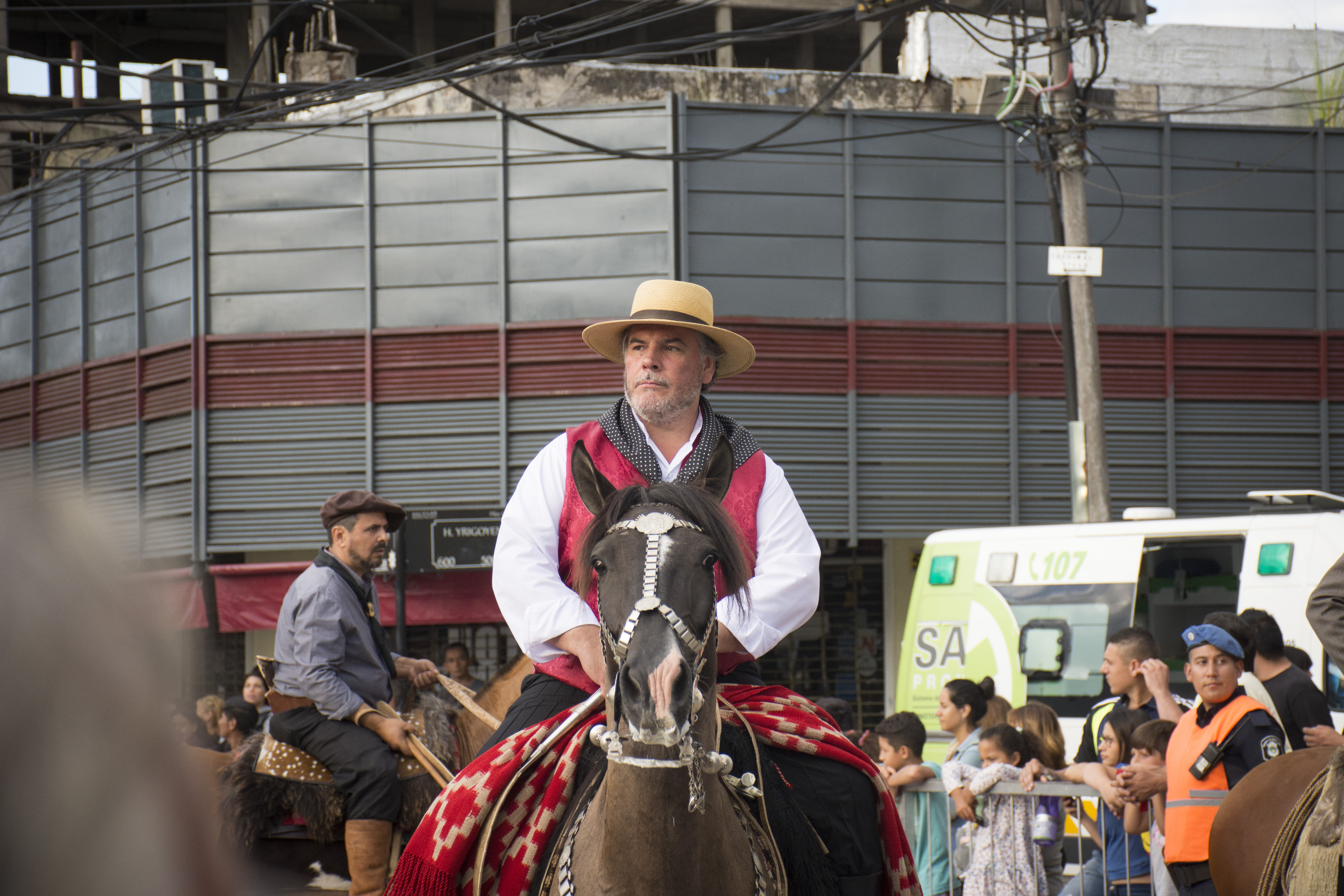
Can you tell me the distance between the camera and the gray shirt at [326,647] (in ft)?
21.6

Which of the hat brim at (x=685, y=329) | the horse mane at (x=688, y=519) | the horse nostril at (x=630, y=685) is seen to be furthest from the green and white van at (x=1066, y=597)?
the horse nostril at (x=630, y=685)

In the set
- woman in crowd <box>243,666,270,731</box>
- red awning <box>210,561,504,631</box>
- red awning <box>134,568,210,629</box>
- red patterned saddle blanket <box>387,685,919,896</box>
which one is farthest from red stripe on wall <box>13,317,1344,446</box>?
red awning <box>134,568,210,629</box>

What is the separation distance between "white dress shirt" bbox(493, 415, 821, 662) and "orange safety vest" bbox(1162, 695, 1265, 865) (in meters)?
2.66

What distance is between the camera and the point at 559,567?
4.39 m

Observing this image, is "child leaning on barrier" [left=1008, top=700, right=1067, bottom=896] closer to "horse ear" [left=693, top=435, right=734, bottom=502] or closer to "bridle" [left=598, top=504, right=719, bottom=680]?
"horse ear" [left=693, top=435, right=734, bottom=502]

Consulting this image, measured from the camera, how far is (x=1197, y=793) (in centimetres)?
595

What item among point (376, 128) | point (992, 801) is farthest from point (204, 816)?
point (376, 128)

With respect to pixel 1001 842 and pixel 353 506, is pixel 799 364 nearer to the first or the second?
pixel 1001 842

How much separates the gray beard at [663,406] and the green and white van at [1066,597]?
6332 millimetres

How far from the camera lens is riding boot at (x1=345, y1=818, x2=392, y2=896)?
6562 millimetres

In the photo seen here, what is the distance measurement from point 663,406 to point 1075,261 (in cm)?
936

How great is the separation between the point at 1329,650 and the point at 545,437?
1385cm

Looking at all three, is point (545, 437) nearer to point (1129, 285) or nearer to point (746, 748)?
point (1129, 285)

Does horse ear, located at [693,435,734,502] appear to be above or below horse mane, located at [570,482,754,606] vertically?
above
